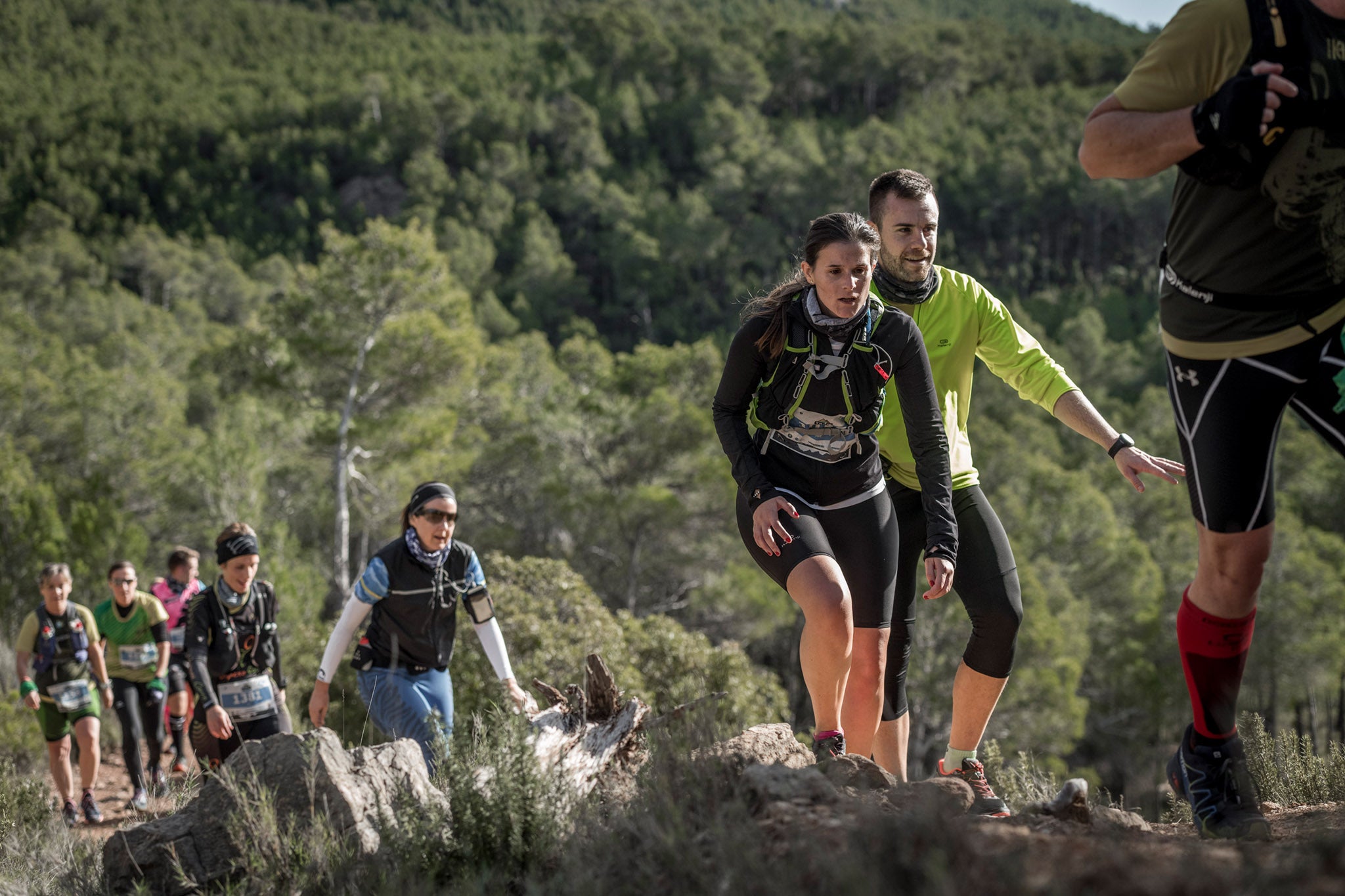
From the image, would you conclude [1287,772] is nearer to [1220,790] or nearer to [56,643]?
[1220,790]

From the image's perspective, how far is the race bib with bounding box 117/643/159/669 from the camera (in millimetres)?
7039

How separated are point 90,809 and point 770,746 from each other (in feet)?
18.9

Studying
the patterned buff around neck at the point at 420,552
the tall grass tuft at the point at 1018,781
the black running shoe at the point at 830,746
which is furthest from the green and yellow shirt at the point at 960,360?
the patterned buff around neck at the point at 420,552

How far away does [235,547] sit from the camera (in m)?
5.32

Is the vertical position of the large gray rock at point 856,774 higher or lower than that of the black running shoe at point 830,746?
higher

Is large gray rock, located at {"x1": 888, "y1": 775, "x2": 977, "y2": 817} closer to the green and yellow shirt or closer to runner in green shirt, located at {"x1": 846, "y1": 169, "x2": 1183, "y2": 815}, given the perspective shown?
runner in green shirt, located at {"x1": 846, "y1": 169, "x2": 1183, "y2": 815}

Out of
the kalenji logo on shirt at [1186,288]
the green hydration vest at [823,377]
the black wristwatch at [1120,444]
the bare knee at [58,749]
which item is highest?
the kalenji logo on shirt at [1186,288]

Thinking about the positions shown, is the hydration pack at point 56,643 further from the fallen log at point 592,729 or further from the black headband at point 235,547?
the fallen log at point 592,729

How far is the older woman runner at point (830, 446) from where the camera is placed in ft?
9.96

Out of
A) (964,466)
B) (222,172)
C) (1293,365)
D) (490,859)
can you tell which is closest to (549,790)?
(490,859)

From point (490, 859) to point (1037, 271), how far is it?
84.7 metres

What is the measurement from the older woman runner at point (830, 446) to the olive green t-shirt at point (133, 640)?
5407 millimetres

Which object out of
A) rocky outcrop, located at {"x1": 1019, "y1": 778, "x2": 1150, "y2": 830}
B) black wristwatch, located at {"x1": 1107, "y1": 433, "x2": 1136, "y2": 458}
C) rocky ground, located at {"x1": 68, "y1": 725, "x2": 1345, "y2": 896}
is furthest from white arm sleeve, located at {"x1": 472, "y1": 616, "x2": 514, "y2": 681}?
black wristwatch, located at {"x1": 1107, "y1": 433, "x2": 1136, "y2": 458}

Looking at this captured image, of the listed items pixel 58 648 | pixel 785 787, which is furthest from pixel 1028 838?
pixel 58 648
